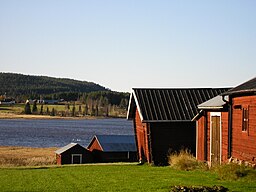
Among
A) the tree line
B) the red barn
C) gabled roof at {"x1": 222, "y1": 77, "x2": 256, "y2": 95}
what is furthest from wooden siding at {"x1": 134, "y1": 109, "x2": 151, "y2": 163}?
the tree line

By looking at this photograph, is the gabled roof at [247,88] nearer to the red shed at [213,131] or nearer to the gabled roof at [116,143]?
→ the red shed at [213,131]

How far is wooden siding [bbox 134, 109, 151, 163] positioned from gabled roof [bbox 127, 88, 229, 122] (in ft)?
3.13

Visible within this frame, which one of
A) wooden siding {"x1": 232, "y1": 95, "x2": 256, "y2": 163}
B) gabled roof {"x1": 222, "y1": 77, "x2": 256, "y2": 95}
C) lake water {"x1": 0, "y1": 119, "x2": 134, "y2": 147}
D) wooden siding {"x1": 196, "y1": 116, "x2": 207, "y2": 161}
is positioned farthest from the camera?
lake water {"x1": 0, "y1": 119, "x2": 134, "y2": 147}

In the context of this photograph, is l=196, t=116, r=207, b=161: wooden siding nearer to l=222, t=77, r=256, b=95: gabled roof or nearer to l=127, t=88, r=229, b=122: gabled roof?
l=127, t=88, r=229, b=122: gabled roof

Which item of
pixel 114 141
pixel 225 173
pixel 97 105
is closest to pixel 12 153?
Result: pixel 114 141

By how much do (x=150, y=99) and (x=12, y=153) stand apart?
101 ft

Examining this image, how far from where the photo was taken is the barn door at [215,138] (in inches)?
914

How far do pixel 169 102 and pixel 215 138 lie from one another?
665 centimetres

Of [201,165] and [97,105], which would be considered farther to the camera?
[97,105]

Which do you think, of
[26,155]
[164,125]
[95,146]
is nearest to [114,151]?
[95,146]

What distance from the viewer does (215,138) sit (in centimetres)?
2375

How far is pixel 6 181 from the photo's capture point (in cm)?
1969

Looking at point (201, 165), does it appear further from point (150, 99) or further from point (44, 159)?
point (44, 159)

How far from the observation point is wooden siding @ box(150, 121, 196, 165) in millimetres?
28639
